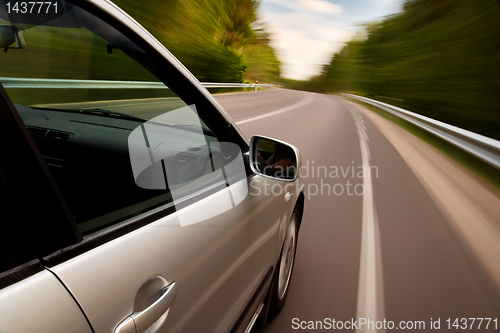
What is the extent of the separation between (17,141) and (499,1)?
17.0m

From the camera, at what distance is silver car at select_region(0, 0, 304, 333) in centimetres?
84

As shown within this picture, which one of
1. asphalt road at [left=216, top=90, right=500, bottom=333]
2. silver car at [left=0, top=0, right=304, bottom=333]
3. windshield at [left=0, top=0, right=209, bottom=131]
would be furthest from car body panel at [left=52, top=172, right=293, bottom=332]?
asphalt road at [left=216, top=90, right=500, bottom=333]

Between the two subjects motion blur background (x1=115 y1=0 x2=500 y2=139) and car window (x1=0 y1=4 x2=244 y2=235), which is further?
motion blur background (x1=115 y1=0 x2=500 y2=139)

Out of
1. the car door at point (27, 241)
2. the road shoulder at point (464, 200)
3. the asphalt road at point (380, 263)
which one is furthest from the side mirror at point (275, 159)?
the road shoulder at point (464, 200)

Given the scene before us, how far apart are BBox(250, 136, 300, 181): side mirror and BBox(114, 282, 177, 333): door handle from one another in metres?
0.78

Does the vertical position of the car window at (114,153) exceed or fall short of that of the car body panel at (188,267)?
it exceeds it

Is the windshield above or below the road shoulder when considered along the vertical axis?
above

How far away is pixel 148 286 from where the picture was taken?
1.06 metres

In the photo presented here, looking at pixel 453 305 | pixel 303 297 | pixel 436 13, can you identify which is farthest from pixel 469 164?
pixel 436 13

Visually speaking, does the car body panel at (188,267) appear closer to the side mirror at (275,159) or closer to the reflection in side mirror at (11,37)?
the side mirror at (275,159)

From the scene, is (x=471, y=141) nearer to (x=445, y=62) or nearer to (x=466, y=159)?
(x=466, y=159)

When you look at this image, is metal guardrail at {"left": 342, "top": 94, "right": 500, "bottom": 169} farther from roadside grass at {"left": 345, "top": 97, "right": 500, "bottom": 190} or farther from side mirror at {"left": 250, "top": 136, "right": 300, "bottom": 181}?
side mirror at {"left": 250, "top": 136, "right": 300, "bottom": 181}

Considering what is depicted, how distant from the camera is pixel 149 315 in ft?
3.33

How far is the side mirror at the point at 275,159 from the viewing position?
1.82m
